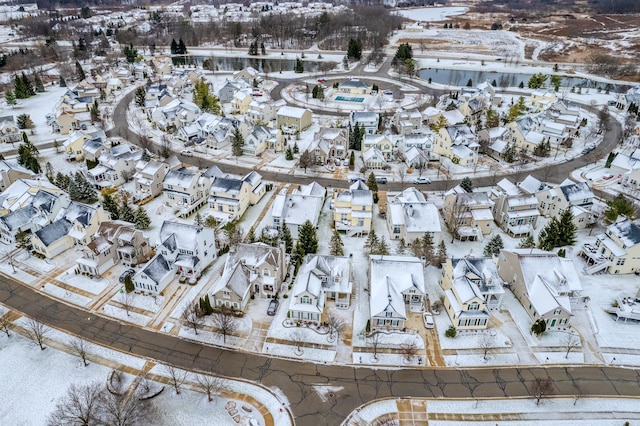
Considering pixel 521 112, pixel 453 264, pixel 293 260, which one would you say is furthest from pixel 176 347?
pixel 521 112

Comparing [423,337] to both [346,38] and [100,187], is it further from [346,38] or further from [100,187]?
[346,38]

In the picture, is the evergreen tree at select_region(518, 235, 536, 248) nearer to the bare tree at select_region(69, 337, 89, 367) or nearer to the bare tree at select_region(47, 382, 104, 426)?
the bare tree at select_region(47, 382, 104, 426)

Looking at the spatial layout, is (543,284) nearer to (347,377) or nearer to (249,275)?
(347,377)

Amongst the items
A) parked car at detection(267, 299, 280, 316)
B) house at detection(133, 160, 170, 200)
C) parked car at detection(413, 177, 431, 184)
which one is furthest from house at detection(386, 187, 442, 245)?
house at detection(133, 160, 170, 200)

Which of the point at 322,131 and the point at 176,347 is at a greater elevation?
the point at 322,131

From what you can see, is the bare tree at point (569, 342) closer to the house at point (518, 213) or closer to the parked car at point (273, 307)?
the house at point (518, 213)

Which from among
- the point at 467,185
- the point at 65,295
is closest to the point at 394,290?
the point at 467,185
